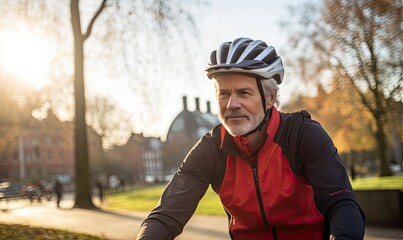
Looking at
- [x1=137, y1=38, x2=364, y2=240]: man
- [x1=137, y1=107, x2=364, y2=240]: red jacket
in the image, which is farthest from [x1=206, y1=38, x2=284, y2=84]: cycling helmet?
[x1=137, y1=107, x2=364, y2=240]: red jacket

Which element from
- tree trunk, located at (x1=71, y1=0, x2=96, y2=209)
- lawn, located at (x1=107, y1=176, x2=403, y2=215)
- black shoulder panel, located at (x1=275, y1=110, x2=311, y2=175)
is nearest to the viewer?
black shoulder panel, located at (x1=275, y1=110, x2=311, y2=175)

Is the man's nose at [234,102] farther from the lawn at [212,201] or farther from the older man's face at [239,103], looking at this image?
the lawn at [212,201]

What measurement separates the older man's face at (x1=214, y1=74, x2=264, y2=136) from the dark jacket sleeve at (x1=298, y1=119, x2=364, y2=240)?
0.25 m

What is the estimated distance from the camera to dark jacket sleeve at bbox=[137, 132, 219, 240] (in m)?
2.39

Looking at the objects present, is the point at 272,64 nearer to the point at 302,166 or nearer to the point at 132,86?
the point at 302,166

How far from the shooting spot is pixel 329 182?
2.19 meters

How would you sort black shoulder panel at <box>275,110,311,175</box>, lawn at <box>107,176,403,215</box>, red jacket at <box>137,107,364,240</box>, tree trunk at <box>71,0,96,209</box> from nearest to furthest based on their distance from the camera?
1. red jacket at <box>137,107,364,240</box>
2. black shoulder panel at <box>275,110,311,175</box>
3. lawn at <box>107,176,403,215</box>
4. tree trunk at <box>71,0,96,209</box>

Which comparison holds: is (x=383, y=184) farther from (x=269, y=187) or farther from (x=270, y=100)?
(x=269, y=187)

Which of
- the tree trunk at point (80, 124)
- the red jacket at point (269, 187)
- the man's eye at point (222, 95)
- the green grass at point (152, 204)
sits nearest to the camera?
the red jacket at point (269, 187)

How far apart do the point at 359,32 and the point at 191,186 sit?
1224 cm

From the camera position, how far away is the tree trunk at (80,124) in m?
21.0

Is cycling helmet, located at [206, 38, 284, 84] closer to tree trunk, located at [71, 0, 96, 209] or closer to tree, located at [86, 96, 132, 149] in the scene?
tree trunk, located at [71, 0, 96, 209]

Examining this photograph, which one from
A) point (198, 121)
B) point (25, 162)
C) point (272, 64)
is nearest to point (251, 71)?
point (272, 64)

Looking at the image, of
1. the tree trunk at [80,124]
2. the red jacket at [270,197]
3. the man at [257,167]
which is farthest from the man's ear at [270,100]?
the tree trunk at [80,124]
